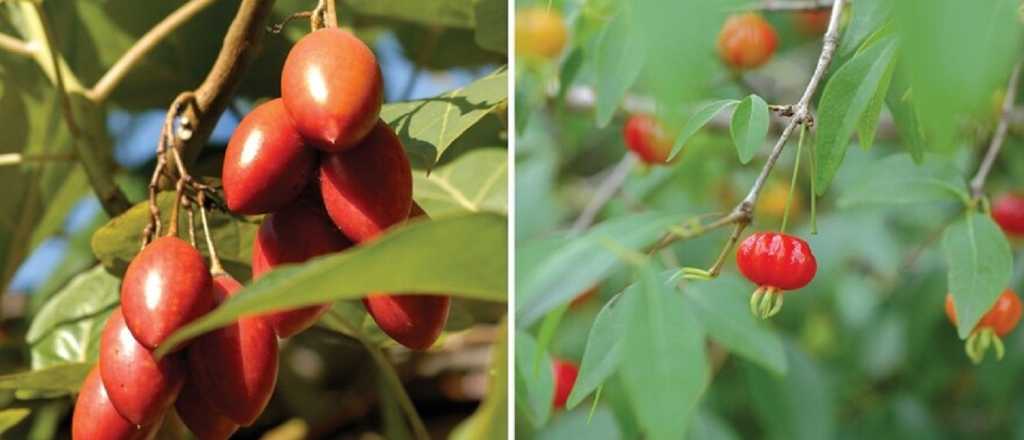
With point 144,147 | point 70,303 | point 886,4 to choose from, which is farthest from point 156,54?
point 886,4

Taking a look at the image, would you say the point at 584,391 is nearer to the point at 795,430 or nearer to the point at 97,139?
the point at 97,139

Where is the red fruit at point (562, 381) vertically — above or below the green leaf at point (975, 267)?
below

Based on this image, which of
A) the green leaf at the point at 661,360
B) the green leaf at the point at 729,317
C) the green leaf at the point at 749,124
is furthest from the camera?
the green leaf at the point at 729,317

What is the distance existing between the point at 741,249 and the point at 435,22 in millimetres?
279

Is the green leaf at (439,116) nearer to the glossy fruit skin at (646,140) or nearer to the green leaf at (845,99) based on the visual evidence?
the green leaf at (845,99)

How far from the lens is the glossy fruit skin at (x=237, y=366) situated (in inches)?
17.1

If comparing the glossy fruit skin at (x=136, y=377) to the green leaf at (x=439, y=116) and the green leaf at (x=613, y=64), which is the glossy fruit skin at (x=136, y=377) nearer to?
the green leaf at (x=439, y=116)

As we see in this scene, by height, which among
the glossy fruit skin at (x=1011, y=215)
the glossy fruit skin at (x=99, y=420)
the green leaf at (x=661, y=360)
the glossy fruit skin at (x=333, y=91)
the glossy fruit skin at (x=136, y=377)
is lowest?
the glossy fruit skin at (x=1011, y=215)

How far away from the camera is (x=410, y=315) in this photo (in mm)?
437

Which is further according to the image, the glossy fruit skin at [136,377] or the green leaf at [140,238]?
the green leaf at [140,238]

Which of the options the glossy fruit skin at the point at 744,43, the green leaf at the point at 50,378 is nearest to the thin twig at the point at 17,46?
the green leaf at the point at 50,378

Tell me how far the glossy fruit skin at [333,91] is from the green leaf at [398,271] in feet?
0.35

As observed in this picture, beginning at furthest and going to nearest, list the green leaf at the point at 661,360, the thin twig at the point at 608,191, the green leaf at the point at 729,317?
the thin twig at the point at 608,191 < the green leaf at the point at 729,317 < the green leaf at the point at 661,360

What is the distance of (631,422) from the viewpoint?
0.79m
